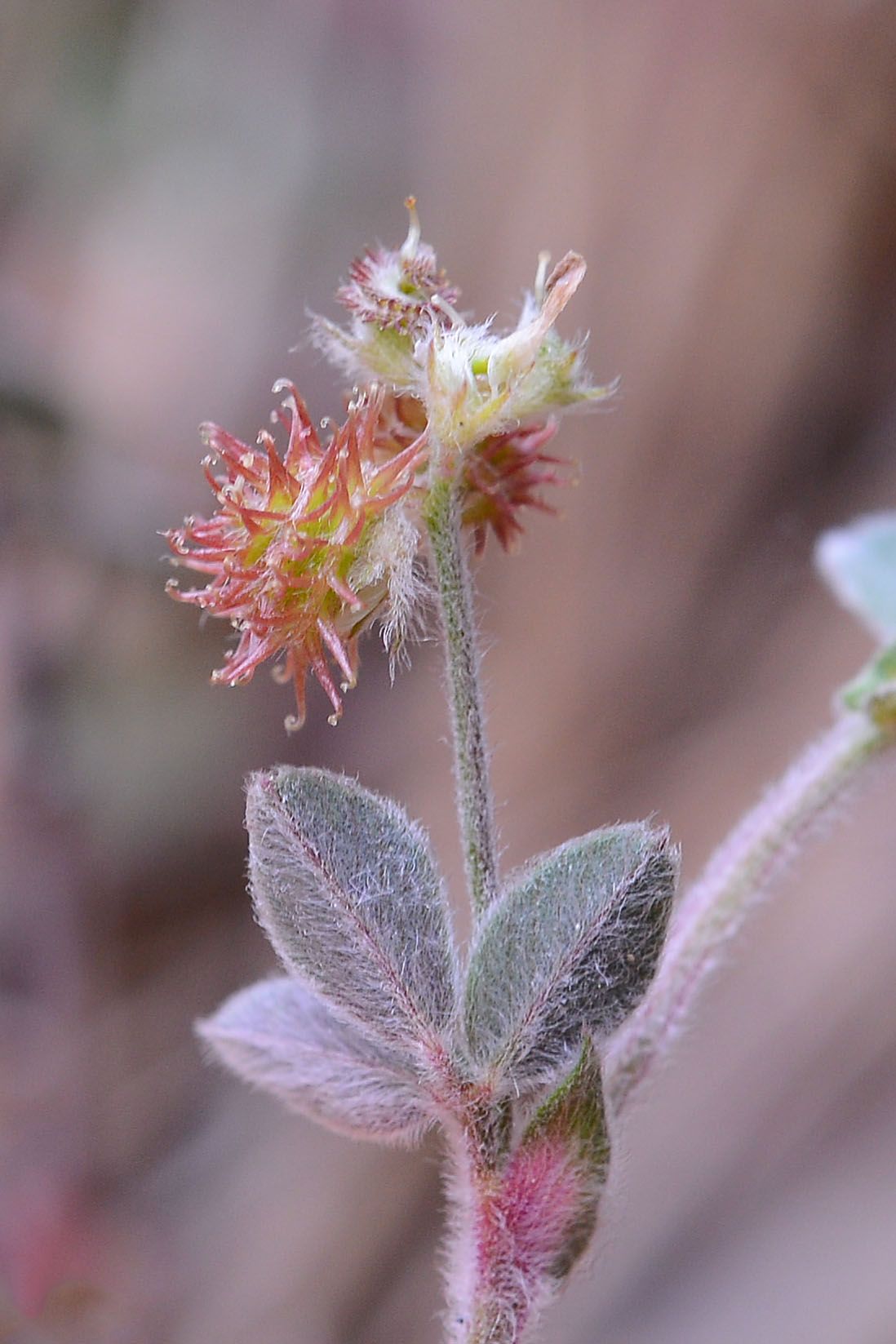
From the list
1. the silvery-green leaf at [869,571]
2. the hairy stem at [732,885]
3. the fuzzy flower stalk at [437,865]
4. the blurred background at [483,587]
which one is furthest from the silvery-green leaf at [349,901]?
the blurred background at [483,587]

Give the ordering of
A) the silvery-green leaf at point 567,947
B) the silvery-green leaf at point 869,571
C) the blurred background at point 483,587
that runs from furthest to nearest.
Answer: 1. the blurred background at point 483,587
2. the silvery-green leaf at point 869,571
3. the silvery-green leaf at point 567,947

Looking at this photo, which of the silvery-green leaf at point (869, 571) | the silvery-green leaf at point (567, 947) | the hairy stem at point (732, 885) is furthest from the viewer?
the silvery-green leaf at point (869, 571)

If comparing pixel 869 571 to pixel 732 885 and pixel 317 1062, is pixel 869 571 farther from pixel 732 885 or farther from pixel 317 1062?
pixel 317 1062

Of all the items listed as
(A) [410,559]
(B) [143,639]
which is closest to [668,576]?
(B) [143,639]

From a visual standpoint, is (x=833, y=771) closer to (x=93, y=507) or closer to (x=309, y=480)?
(x=309, y=480)

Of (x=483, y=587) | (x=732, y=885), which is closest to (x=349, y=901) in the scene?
(x=732, y=885)

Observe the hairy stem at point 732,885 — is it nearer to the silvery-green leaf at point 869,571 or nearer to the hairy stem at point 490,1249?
the hairy stem at point 490,1249
